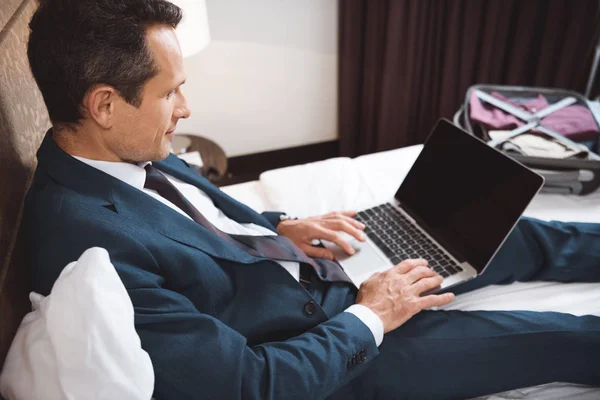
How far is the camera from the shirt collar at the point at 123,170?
0.82 m

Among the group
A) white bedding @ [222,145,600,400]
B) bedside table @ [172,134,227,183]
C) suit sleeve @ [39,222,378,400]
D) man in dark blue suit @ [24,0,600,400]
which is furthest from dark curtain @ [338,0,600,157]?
suit sleeve @ [39,222,378,400]

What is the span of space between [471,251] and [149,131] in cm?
79

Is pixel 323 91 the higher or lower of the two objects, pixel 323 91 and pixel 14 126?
the lower

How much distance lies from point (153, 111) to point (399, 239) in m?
0.71

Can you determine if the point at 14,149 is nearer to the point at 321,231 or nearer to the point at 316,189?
the point at 321,231

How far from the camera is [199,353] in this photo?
2.28 ft

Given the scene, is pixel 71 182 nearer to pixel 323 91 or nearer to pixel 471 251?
pixel 471 251

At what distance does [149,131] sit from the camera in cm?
84

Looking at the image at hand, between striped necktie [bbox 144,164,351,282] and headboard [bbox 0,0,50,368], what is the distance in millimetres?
239

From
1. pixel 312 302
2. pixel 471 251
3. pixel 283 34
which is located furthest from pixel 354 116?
pixel 312 302

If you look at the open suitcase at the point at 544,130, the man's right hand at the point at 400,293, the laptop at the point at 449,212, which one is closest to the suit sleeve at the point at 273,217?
the laptop at the point at 449,212

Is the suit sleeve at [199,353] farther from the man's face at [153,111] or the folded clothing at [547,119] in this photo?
the folded clothing at [547,119]

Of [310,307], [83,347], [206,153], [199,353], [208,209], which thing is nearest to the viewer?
[83,347]

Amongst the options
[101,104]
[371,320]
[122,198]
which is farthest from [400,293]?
[101,104]
